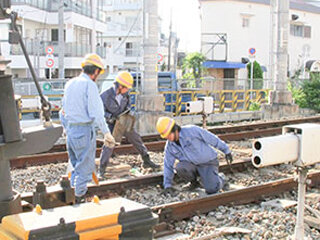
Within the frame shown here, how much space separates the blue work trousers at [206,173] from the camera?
256 inches

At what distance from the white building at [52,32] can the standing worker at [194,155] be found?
2357cm

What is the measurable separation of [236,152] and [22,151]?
7304 millimetres

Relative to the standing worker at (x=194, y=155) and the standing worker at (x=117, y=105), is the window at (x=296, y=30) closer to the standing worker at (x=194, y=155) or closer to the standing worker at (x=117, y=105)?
the standing worker at (x=117, y=105)

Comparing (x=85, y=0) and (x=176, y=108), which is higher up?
(x=85, y=0)

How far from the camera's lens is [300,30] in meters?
42.1

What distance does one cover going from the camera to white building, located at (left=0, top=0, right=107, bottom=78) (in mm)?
30031

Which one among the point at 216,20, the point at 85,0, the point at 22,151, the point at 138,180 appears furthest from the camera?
the point at 85,0

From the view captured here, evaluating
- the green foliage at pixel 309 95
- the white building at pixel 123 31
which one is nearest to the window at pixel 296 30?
the white building at pixel 123 31

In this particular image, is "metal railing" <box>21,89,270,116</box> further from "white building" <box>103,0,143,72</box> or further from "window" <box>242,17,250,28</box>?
"white building" <box>103,0,143,72</box>

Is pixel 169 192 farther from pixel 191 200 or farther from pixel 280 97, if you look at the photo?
pixel 280 97

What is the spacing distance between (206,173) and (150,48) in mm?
7339

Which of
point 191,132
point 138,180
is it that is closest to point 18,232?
point 191,132

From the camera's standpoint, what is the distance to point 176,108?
16.8m

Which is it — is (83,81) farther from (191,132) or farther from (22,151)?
(22,151)
